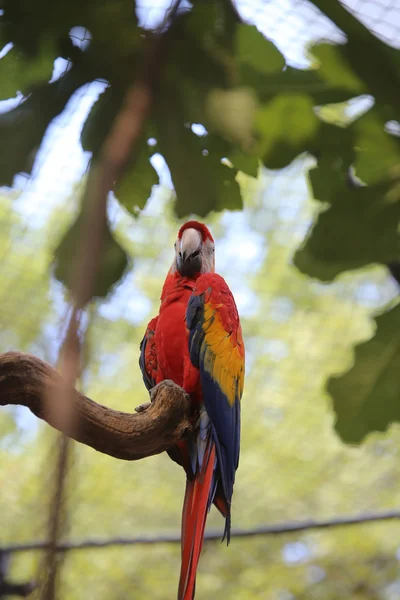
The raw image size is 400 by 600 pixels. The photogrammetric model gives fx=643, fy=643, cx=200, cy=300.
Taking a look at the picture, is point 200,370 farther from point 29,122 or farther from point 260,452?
point 260,452

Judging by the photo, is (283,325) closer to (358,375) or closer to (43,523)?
(358,375)

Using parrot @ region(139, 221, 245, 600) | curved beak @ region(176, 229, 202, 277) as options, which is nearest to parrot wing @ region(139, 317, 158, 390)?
parrot @ region(139, 221, 245, 600)

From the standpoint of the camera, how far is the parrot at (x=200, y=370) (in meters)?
0.97

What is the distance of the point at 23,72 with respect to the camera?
1004 mm

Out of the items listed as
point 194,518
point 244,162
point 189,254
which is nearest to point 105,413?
point 194,518

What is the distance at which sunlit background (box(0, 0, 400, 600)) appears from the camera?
2.15m

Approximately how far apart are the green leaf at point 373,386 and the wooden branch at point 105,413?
0.38 meters

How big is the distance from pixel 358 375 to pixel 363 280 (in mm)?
1328

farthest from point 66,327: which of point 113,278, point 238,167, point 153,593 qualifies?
point 153,593

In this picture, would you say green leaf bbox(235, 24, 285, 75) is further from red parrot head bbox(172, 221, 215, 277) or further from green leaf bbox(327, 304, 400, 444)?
green leaf bbox(327, 304, 400, 444)

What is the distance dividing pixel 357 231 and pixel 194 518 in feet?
1.68

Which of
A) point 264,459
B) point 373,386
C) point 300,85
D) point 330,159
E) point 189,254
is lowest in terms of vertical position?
point 264,459

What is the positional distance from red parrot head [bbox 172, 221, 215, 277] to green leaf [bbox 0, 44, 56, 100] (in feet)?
1.16

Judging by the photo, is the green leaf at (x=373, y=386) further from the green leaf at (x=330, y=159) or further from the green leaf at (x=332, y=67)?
the green leaf at (x=332, y=67)
